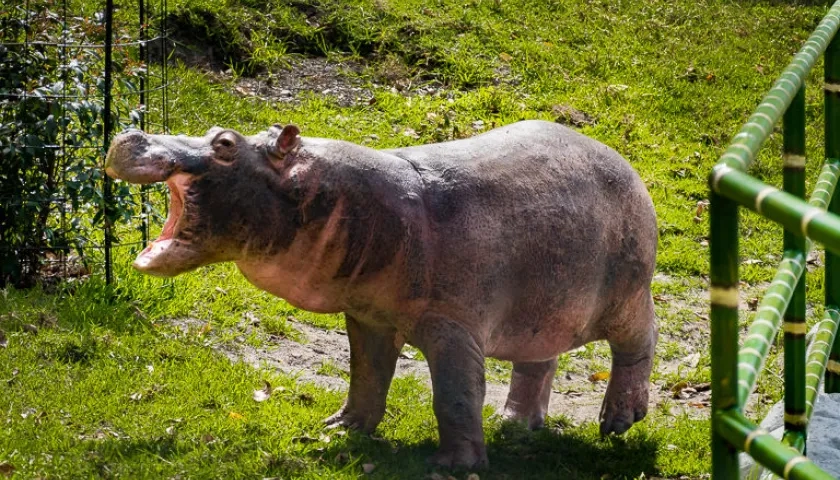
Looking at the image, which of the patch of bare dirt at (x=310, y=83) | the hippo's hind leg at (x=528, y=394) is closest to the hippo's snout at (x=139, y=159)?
the hippo's hind leg at (x=528, y=394)

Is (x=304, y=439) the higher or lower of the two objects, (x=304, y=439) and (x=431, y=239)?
the lower

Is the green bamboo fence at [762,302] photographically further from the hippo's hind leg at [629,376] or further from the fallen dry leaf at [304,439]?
the fallen dry leaf at [304,439]

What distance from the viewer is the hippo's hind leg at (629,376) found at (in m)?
6.11

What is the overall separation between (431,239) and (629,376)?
166 centimetres

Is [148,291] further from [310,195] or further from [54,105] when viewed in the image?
[310,195]

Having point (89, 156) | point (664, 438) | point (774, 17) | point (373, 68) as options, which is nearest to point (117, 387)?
point (89, 156)

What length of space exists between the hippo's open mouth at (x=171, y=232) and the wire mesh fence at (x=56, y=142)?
2.39 m

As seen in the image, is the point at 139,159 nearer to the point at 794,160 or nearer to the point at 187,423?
the point at 187,423

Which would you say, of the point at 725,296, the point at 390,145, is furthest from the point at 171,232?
the point at 390,145

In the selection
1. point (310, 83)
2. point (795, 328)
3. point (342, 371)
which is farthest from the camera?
point (310, 83)

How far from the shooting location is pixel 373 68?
11.7m

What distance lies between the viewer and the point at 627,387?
618 centimetres

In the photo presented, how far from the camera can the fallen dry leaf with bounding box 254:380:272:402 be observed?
6.16 metres

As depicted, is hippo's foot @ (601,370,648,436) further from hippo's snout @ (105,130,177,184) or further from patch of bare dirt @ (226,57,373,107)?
patch of bare dirt @ (226,57,373,107)
